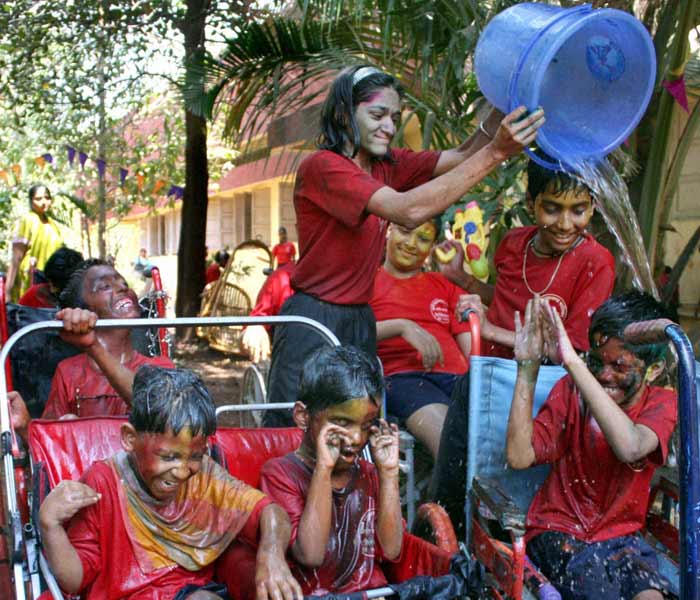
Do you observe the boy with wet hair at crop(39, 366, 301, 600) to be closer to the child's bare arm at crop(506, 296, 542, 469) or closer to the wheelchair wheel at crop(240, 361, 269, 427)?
the child's bare arm at crop(506, 296, 542, 469)

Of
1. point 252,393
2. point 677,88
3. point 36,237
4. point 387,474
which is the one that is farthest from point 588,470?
point 36,237

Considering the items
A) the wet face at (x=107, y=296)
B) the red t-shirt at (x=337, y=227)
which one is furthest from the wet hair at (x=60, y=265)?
the red t-shirt at (x=337, y=227)

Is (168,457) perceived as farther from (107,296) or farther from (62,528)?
(107,296)

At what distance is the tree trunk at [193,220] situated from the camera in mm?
12461

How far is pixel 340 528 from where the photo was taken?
2.79 m

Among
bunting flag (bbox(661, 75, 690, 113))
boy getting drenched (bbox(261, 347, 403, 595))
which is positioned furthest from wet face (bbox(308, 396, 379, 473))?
bunting flag (bbox(661, 75, 690, 113))

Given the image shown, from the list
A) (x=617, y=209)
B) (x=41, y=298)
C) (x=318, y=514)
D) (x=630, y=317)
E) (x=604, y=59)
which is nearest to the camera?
(x=318, y=514)

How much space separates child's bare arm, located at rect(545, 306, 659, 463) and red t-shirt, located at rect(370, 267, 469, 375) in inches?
71.7

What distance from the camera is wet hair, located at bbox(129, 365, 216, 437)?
103 inches

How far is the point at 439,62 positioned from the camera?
250 inches

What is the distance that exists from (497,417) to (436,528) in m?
0.61

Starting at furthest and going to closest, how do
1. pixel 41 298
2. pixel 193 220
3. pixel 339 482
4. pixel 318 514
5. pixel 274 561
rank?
pixel 193 220 < pixel 41 298 < pixel 339 482 < pixel 318 514 < pixel 274 561

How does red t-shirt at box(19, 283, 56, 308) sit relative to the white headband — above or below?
below

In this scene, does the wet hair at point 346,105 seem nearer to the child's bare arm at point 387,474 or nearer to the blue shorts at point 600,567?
the child's bare arm at point 387,474
